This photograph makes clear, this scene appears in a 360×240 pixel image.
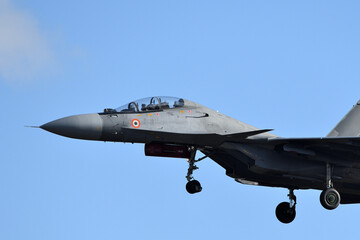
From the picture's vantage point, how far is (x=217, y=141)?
24141 mm

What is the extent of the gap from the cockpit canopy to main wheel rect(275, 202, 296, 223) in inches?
228

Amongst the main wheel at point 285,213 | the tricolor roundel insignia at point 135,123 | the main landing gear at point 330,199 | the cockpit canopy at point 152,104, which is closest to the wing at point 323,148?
the main landing gear at point 330,199

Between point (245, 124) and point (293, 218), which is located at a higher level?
point (245, 124)

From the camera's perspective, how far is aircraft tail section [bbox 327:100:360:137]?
2752 cm

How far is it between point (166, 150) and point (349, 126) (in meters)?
7.22

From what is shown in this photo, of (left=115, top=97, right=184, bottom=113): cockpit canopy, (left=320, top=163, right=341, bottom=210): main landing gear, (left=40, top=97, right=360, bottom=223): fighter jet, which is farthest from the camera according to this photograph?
(left=320, top=163, right=341, bottom=210): main landing gear

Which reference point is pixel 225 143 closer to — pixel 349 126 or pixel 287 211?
pixel 287 211

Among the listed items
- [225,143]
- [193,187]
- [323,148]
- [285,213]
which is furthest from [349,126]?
[193,187]

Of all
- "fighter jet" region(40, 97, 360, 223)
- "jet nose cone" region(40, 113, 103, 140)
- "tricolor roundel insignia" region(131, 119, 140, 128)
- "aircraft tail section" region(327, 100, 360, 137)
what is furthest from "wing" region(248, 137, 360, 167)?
"jet nose cone" region(40, 113, 103, 140)

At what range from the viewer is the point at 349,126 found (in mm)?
27688

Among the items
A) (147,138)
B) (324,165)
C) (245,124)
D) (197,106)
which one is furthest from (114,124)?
(324,165)

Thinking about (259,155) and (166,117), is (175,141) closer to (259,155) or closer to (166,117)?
(166,117)

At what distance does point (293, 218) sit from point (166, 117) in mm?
6557

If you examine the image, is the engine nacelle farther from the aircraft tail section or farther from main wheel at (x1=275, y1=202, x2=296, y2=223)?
the aircraft tail section
